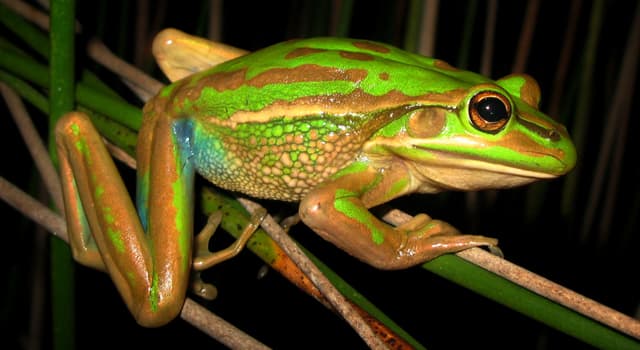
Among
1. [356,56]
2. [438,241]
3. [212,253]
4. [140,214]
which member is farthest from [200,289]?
[356,56]

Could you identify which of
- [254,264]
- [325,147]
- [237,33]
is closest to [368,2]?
[237,33]

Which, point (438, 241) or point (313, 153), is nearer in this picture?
point (438, 241)

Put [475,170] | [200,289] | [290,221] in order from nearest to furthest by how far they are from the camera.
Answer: [475,170] < [200,289] < [290,221]

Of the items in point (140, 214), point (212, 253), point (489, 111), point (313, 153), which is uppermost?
point (489, 111)

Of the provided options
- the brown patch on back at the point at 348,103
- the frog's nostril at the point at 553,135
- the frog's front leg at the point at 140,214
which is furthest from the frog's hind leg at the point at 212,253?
the frog's nostril at the point at 553,135

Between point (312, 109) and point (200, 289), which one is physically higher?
point (312, 109)

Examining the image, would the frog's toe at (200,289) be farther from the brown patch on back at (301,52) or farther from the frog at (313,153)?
the brown patch on back at (301,52)

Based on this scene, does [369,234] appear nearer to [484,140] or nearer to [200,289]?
[484,140]

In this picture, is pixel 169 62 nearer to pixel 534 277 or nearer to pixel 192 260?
pixel 192 260

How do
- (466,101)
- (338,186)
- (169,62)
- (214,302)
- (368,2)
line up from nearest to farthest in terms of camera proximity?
(466,101), (338,186), (169,62), (214,302), (368,2)
